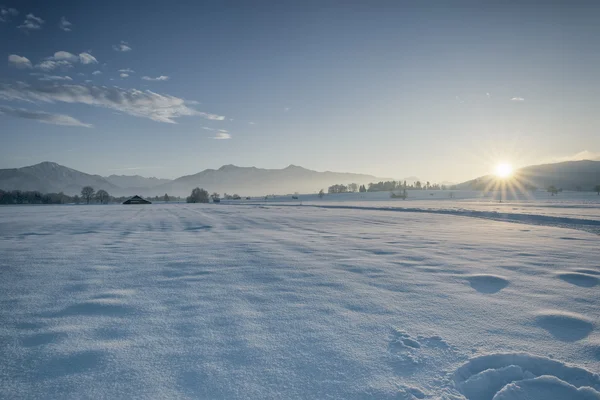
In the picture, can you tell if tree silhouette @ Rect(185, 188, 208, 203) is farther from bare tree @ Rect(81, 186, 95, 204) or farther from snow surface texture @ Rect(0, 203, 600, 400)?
snow surface texture @ Rect(0, 203, 600, 400)

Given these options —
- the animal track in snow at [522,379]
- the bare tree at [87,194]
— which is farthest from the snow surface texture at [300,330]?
the bare tree at [87,194]

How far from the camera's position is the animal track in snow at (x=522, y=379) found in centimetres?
195

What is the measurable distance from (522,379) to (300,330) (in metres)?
1.80

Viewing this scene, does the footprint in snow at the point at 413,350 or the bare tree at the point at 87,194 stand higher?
the bare tree at the point at 87,194

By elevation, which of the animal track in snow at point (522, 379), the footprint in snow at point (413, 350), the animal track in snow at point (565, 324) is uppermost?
the animal track in snow at point (565, 324)

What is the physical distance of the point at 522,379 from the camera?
211 centimetres

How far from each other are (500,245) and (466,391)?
7.25 meters

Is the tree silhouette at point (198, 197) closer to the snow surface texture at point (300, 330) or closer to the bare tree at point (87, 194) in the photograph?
the bare tree at point (87, 194)

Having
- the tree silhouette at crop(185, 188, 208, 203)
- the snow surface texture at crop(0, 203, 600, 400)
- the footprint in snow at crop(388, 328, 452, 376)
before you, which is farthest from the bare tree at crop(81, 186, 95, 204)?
the footprint in snow at crop(388, 328, 452, 376)

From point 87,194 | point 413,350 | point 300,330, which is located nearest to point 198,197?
point 87,194

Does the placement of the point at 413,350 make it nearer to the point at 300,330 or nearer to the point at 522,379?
the point at 522,379

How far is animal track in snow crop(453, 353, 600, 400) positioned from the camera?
195 centimetres

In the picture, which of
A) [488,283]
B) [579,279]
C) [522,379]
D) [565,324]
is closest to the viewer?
[522,379]

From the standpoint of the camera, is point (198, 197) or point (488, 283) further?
point (198, 197)
